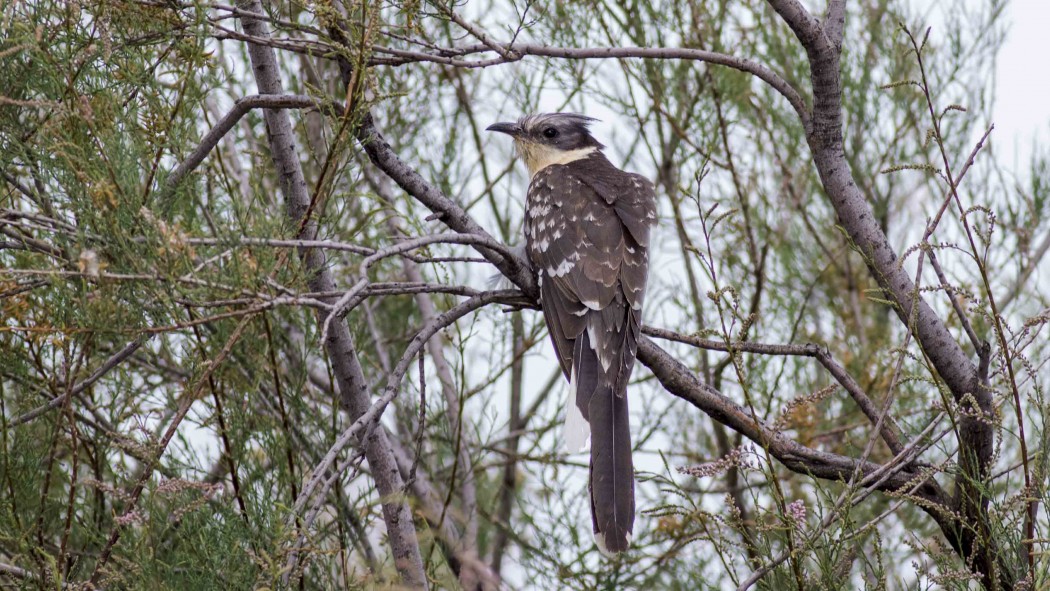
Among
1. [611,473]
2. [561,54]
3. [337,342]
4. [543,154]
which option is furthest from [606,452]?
[543,154]

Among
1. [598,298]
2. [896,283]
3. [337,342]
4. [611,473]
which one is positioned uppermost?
[598,298]

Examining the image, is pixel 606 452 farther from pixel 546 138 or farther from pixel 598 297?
pixel 546 138

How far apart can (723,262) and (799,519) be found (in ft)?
9.83

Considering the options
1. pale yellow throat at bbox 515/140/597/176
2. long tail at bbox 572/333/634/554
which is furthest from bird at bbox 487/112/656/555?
pale yellow throat at bbox 515/140/597/176

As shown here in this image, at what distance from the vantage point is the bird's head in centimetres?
474

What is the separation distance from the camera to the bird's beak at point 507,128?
4.68 metres

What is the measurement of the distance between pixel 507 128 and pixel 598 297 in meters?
1.46

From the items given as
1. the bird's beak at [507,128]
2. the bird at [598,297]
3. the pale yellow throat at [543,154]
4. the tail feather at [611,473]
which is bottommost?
the tail feather at [611,473]

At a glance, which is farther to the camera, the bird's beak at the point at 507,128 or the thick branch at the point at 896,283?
the bird's beak at the point at 507,128

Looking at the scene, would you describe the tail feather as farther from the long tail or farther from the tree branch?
the tree branch

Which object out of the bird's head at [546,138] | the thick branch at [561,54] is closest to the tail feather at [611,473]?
the thick branch at [561,54]

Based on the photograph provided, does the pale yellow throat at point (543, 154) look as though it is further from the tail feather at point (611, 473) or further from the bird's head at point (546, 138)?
the tail feather at point (611, 473)

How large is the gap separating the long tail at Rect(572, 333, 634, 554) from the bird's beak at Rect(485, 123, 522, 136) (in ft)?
5.08

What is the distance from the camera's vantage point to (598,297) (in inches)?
137
